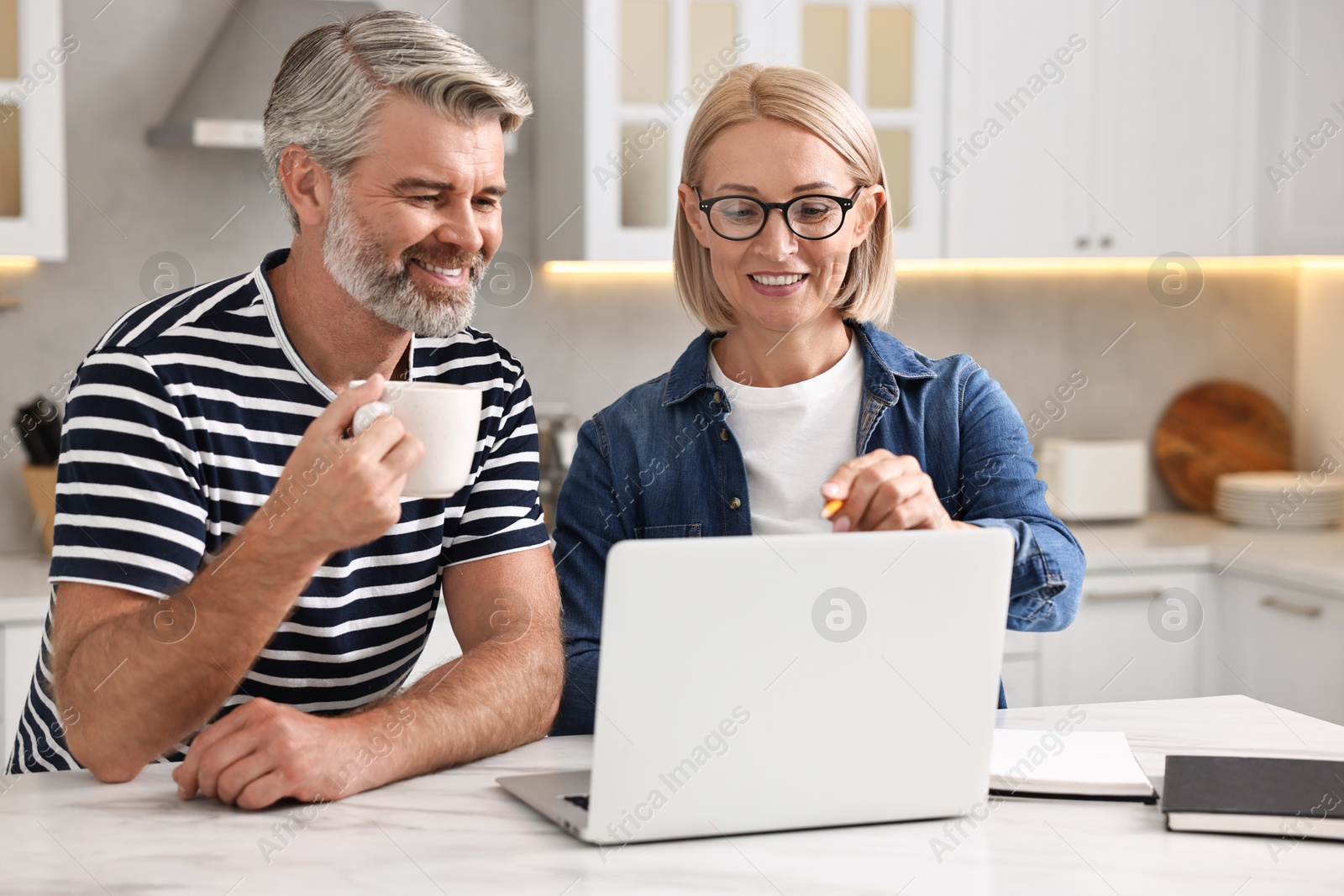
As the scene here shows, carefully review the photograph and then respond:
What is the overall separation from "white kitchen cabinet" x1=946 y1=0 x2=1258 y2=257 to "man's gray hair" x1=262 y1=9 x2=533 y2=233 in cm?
175

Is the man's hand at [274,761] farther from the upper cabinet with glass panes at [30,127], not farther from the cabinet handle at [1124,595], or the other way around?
the cabinet handle at [1124,595]

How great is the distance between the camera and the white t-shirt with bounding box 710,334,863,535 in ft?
5.22

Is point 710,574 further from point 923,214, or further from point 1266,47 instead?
point 1266,47

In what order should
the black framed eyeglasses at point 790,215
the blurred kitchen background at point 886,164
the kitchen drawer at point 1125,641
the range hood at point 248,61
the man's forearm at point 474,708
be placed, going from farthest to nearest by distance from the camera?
the kitchen drawer at point 1125,641 → the blurred kitchen background at point 886,164 → the range hood at point 248,61 → the black framed eyeglasses at point 790,215 → the man's forearm at point 474,708

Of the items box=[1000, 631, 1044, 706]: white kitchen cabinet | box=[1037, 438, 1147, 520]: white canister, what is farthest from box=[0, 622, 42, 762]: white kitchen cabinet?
box=[1037, 438, 1147, 520]: white canister

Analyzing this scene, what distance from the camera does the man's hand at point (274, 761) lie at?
3.46ft

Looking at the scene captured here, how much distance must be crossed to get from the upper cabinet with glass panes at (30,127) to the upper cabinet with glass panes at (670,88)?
0.99 meters

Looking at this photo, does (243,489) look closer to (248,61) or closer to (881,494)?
(881,494)

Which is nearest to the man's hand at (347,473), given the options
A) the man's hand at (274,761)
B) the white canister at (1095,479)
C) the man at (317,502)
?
the man at (317,502)

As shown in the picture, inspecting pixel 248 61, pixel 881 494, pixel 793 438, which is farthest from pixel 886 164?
pixel 881 494

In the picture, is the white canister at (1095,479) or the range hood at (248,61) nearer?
the range hood at (248,61)

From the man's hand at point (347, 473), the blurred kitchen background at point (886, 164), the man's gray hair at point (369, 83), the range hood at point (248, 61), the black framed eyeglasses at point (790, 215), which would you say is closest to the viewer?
the man's hand at point (347, 473)

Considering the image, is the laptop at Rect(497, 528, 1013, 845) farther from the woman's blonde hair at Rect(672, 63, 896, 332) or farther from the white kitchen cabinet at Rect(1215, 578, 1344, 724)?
the white kitchen cabinet at Rect(1215, 578, 1344, 724)

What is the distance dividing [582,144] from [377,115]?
1406 millimetres
